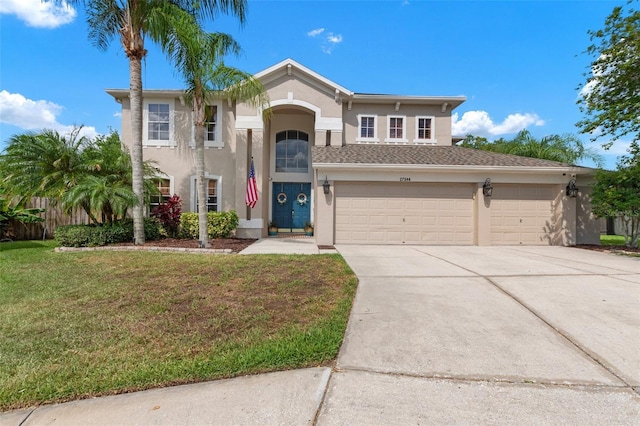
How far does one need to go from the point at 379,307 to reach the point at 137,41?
1068 centimetres

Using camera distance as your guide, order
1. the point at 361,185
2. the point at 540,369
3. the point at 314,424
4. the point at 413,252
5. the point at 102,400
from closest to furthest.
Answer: the point at 314,424 < the point at 102,400 < the point at 540,369 < the point at 413,252 < the point at 361,185

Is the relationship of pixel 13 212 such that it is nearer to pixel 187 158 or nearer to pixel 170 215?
pixel 170 215

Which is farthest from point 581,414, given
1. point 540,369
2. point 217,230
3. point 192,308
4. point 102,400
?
point 217,230

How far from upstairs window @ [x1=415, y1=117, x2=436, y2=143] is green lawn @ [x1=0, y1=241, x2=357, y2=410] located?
10.4m

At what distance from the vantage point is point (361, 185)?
1156cm

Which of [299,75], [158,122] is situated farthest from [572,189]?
[158,122]

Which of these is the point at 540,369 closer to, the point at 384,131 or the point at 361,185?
the point at 361,185

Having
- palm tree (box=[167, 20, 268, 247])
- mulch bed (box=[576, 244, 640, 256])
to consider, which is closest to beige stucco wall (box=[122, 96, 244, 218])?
palm tree (box=[167, 20, 268, 247])

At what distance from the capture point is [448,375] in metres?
2.81

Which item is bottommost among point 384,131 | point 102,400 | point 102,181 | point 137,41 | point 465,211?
point 102,400

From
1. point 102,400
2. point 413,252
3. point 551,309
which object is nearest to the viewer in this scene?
point 102,400

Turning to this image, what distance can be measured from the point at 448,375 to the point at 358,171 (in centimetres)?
902

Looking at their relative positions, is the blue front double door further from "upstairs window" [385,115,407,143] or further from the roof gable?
"upstairs window" [385,115,407,143]

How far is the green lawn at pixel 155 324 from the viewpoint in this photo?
279cm
